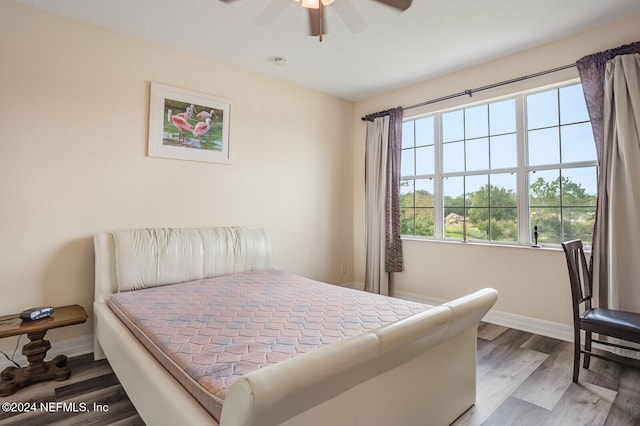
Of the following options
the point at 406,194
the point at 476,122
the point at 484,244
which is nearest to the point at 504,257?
the point at 484,244

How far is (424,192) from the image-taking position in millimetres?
3953

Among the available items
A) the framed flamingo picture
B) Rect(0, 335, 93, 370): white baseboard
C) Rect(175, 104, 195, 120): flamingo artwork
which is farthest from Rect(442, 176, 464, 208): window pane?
Rect(0, 335, 93, 370): white baseboard


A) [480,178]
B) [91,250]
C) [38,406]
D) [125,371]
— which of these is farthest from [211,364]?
[480,178]

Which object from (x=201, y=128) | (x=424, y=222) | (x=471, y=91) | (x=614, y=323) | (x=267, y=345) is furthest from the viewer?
(x=424, y=222)

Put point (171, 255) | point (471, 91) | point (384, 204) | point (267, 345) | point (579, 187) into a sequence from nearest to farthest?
point (267, 345)
point (171, 255)
point (579, 187)
point (471, 91)
point (384, 204)

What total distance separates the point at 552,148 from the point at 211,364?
332 centimetres

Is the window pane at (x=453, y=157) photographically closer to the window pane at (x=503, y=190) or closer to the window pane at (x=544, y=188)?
the window pane at (x=503, y=190)

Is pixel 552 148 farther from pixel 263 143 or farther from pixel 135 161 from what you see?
pixel 135 161

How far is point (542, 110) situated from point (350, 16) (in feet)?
6.69

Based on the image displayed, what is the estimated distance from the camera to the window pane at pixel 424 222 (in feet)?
12.7

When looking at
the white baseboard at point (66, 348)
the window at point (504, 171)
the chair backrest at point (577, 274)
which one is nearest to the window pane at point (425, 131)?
the window at point (504, 171)

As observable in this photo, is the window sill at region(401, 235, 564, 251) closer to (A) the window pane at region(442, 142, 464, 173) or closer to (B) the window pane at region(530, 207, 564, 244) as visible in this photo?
(B) the window pane at region(530, 207, 564, 244)

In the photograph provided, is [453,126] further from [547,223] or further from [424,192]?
[547,223]

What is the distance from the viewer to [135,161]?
285 centimetres
